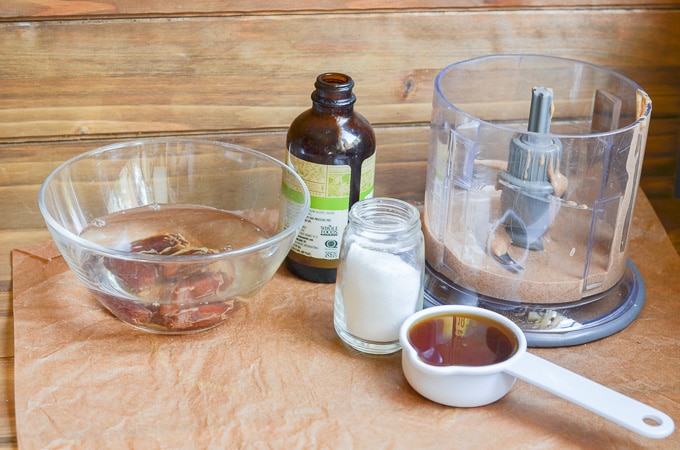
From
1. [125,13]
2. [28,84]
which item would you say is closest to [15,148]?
[28,84]

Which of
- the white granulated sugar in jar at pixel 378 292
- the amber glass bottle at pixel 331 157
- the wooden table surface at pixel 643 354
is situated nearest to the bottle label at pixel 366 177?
the amber glass bottle at pixel 331 157

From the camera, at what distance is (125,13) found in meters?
0.95

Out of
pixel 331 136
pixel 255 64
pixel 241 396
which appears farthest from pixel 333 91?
pixel 241 396

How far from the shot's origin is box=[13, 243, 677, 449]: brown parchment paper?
0.72 m

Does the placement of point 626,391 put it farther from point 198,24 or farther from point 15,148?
point 15,148

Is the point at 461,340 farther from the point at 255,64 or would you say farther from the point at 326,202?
the point at 255,64

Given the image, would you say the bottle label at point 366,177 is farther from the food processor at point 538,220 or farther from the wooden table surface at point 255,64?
the wooden table surface at point 255,64

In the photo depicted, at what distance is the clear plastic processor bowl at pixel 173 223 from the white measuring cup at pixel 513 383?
176mm

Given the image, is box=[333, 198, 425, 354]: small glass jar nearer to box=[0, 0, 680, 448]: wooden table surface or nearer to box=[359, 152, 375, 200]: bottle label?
box=[359, 152, 375, 200]: bottle label

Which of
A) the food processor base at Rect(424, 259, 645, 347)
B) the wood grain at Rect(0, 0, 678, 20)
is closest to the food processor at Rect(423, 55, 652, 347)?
the food processor base at Rect(424, 259, 645, 347)

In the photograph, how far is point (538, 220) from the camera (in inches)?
33.8

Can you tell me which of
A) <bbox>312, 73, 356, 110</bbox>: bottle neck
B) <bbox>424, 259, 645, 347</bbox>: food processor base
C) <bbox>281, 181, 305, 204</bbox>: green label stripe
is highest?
<bbox>312, 73, 356, 110</bbox>: bottle neck

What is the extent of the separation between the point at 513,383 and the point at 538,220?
175 mm

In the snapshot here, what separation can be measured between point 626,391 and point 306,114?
1.32 ft
